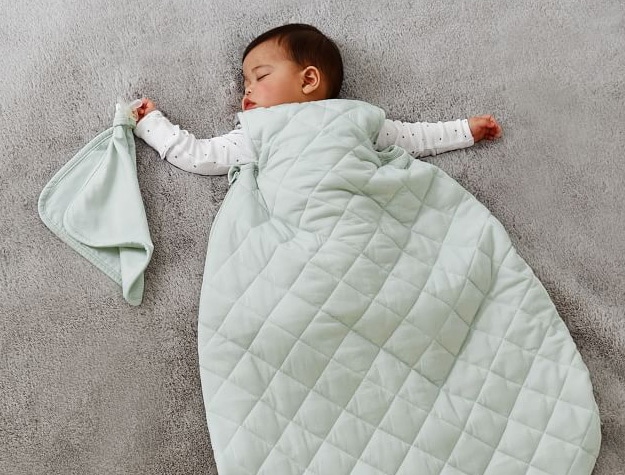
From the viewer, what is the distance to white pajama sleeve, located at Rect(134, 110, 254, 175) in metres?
1.38

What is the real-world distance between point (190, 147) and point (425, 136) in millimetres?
488

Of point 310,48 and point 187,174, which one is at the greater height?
point 310,48

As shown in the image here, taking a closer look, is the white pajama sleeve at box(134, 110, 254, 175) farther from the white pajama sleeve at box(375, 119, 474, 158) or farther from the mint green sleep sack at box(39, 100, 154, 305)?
the white pajama sleeve at box(375, 119, 474, 158)

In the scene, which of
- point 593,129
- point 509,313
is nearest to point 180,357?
point 509,313

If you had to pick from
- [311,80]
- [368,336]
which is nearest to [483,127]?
[311,80]

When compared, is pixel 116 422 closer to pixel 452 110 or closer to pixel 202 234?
pixel 202 234

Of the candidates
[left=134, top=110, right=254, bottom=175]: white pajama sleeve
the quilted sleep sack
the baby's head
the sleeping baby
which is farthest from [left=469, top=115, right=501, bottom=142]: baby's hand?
[left=134, top=110, right=254, bottom=175]: white pajama sleeve

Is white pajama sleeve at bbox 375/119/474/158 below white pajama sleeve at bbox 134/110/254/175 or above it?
below

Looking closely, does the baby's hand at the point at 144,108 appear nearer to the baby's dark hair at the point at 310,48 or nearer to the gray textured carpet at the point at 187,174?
the gray textured carpet at the point at 187,174

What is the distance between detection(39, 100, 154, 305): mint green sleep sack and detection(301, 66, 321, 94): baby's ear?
36 cm

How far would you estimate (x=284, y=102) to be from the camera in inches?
56.3

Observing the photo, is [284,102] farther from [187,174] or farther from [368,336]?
[368,336]

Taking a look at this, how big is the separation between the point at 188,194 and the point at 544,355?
74 centimetres

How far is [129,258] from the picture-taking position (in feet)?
4.23
